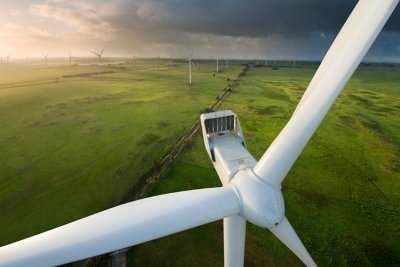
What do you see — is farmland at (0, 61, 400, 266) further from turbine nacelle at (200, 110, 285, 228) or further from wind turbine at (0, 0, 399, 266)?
wind turbine at (0, 0, 399, 266)

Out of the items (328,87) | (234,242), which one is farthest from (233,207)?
(328,87)

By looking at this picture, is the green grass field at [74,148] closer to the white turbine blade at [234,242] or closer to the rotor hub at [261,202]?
the white turbine blade at [234,242]

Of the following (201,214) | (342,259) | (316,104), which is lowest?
(342,259)

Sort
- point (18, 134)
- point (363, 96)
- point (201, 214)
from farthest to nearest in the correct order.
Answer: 1. point (363, 96)
2. point (18, 134)
3. point (201, 214)

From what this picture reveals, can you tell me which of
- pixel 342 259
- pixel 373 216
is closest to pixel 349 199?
pixel 373 216

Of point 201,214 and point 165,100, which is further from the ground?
point 201,214

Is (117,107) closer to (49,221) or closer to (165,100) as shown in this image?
(165,100)

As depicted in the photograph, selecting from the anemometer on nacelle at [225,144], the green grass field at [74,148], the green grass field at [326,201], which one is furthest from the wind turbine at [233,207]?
the green grass field at [74,148]
